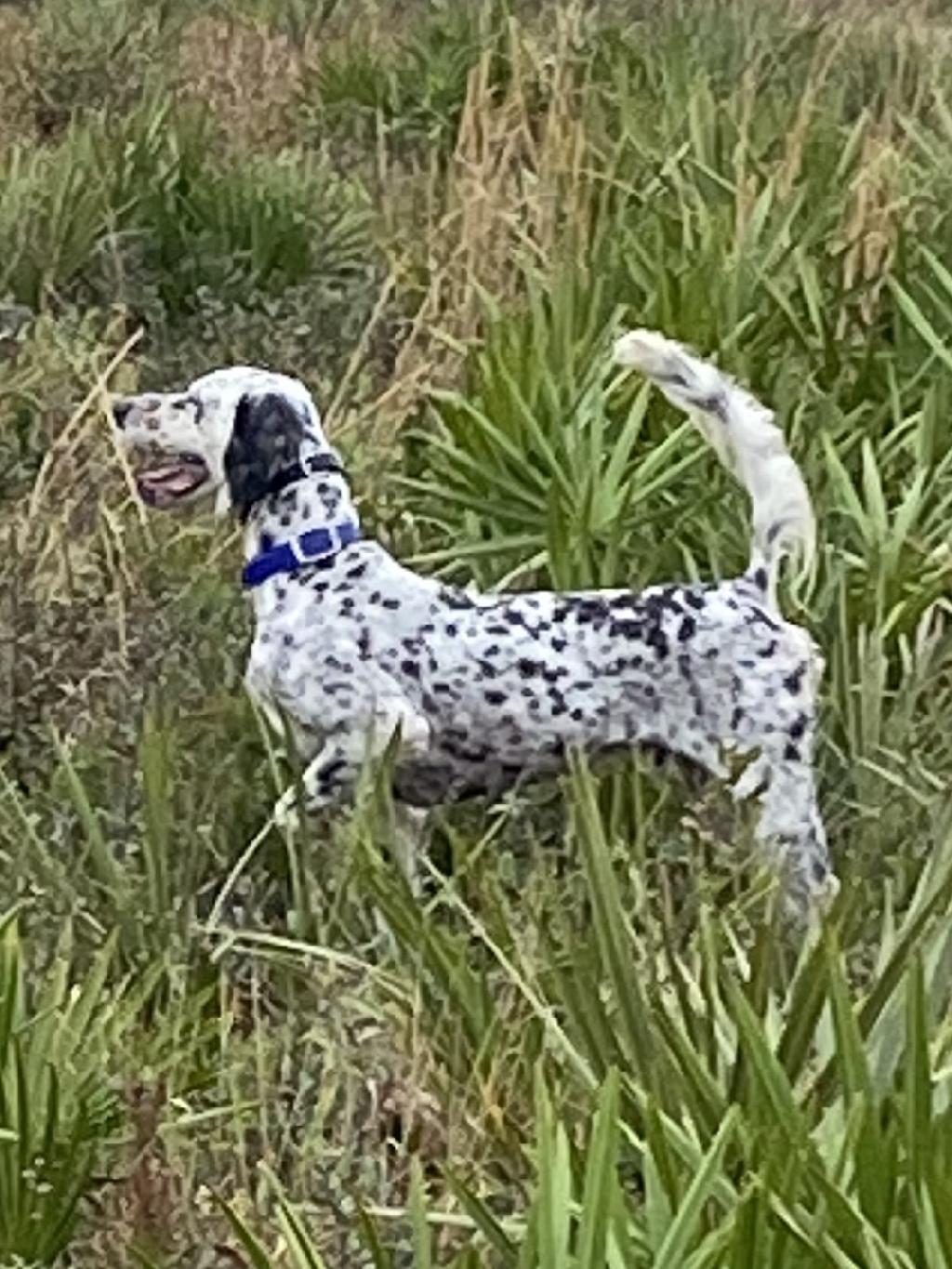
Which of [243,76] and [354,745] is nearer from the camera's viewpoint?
[354,745]

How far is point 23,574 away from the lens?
4.83 meters

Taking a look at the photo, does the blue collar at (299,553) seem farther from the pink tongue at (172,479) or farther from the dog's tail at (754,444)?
the dog's tail at (754,444)

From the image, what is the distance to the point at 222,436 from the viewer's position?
156 inches

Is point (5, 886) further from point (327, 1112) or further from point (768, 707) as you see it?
point (768, 707)

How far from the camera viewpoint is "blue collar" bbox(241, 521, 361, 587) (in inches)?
153

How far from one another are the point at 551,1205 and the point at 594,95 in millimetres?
5035

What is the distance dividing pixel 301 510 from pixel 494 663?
1.13 ft

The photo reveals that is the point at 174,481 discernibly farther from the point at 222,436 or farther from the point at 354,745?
the point at 354,745

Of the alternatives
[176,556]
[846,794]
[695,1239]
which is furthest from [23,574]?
[695,1239]

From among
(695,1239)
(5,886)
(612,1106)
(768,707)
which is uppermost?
(612,1106)

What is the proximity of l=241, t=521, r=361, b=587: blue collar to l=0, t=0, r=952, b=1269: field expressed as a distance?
0.85 feet

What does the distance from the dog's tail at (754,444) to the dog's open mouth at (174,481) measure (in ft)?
2.03

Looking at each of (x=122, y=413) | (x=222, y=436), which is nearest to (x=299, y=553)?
(x=222, y=436)

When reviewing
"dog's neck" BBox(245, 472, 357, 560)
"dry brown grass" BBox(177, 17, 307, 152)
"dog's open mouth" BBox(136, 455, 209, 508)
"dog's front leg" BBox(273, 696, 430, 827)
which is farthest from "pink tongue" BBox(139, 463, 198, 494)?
"dry brown grass" BBox(177, 17, 307, 152)
